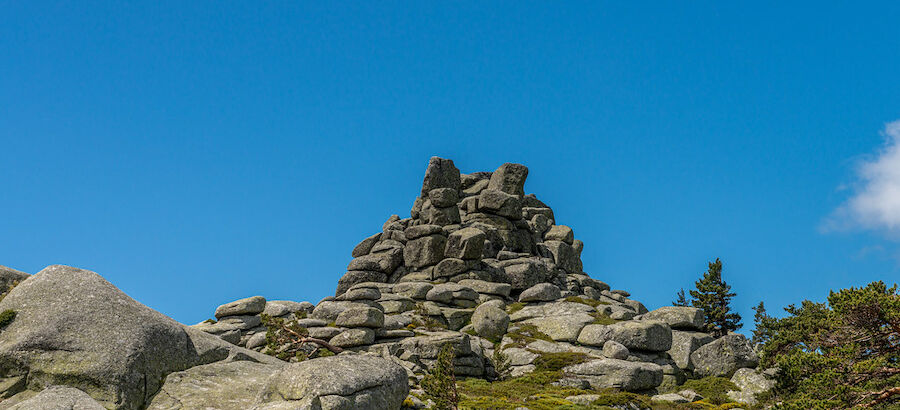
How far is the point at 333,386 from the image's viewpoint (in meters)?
21.8

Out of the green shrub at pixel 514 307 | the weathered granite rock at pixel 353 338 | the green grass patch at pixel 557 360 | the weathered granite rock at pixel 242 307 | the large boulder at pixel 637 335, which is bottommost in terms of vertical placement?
the green grass patch at pixel 557 360

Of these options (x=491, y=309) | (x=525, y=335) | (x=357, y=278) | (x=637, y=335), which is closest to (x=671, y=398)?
(x=637, y=335)

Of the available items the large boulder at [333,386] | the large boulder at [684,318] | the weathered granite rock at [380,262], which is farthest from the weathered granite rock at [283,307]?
the large boulder at [333,386]

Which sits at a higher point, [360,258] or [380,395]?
[360,258]

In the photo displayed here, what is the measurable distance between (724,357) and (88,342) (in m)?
45.0

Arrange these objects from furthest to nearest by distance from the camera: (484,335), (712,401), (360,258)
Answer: (360,258), (484,335), (712,401)

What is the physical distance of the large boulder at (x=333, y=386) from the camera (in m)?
21.5

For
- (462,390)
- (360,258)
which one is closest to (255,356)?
(462,390)

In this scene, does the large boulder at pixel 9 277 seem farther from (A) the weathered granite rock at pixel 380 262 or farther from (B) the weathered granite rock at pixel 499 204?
(B) the weathered granite rock at pixel 499 204

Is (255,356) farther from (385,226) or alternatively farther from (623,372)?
(385,226)

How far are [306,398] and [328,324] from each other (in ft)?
121

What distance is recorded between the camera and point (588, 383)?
149 feet

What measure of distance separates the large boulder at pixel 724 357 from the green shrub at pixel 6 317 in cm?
4628

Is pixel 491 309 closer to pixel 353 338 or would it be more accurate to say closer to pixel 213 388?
pixel 353 338
